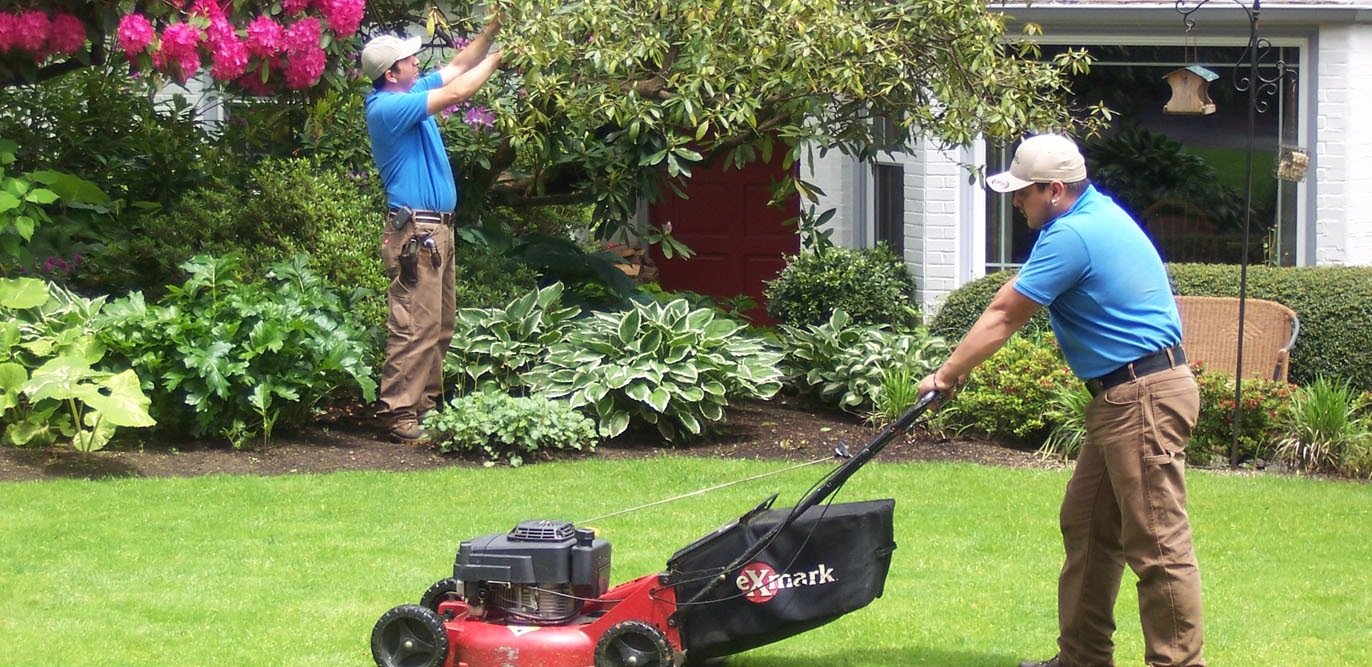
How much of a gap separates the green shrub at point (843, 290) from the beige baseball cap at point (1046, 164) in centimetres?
631

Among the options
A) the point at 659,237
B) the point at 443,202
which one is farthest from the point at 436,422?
the point at 659,237

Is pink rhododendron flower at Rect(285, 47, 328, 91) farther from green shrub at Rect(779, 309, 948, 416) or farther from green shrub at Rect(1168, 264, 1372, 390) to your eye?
green shrub at Rect(1168, 264, 1372, 390)

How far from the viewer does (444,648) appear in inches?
187

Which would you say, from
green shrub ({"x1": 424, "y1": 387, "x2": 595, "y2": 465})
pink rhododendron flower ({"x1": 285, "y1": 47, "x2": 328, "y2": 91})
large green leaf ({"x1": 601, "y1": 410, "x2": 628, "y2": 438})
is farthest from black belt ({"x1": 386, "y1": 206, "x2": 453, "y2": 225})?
large green leaf ({"x1": 601, "y1": 410, "x2": 628, "y2": 438})

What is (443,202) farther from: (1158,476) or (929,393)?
(1158,476)

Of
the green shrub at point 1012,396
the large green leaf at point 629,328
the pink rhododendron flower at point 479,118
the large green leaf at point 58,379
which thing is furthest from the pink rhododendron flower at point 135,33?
the green shrub at point 1012,396

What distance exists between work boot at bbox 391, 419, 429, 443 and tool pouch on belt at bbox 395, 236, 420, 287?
83 cm

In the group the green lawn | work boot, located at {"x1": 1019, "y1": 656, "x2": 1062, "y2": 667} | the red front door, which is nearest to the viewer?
work boot, located at {"x1": 1019, "y1": 656, "x2": 1062, "y2": 667}

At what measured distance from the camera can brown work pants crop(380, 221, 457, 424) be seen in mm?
8430

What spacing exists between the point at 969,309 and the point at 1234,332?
1.84m

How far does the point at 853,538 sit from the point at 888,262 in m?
7.12

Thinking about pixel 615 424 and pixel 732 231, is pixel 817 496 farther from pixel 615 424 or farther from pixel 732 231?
pixel 732 231

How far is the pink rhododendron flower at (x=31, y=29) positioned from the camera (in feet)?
28.4

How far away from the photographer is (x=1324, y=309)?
9.95m
